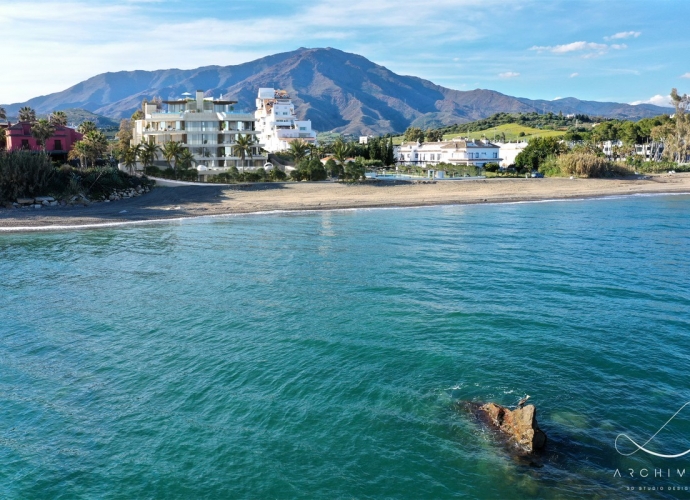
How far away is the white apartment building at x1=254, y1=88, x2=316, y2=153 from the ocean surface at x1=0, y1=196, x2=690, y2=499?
76.0m

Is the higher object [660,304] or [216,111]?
[216,111]

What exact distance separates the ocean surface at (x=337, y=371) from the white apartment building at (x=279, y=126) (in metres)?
76.0

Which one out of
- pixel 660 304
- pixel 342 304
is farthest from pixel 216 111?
pixel 660 304

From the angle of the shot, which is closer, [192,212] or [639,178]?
[192,212]

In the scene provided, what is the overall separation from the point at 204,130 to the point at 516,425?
233 ft

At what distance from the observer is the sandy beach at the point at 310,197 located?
49219mm

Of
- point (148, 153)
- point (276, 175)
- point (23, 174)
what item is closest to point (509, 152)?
point (276, 175)

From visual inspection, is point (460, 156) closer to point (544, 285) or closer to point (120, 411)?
point (544, 285)

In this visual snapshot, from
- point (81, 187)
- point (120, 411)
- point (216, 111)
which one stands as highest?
point (216, 111)

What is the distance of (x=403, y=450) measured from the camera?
1263cm

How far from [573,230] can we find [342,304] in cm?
2643

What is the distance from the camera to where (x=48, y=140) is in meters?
69.9

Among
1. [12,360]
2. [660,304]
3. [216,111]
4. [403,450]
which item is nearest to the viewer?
[403,450]

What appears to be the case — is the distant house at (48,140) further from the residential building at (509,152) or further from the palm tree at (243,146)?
the residential building at (509,152)
